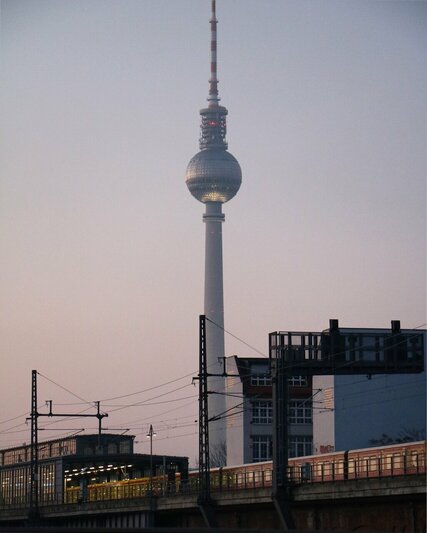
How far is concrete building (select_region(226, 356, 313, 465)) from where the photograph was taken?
14912cm

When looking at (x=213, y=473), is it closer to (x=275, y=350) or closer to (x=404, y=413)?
(x=275, y=350)

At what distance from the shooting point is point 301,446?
14950 centimetres

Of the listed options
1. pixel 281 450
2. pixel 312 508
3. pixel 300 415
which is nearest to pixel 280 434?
pixel 281 450

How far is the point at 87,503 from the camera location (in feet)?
319

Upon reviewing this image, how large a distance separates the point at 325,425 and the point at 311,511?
6796cm

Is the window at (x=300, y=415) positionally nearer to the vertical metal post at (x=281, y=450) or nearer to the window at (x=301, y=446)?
the window at (x=301, y=446)

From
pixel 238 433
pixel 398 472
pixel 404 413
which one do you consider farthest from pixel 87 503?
pixel 238 433

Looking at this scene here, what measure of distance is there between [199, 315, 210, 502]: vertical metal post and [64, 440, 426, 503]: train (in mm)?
2672

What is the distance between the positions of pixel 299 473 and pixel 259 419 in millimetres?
79193

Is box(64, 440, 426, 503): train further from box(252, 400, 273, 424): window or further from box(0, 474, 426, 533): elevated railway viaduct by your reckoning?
box(252, 400, 273, 424): window

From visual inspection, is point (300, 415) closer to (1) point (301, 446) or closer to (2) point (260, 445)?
(1) point (301, 446)

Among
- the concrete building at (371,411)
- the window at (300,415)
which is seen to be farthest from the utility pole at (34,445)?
the window at (300,415)

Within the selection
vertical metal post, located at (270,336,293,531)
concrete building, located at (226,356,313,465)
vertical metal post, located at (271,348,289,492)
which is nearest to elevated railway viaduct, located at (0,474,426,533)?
vertical metal post, located at (270,336,293,531)

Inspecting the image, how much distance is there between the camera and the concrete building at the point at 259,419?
149125 millimetres
